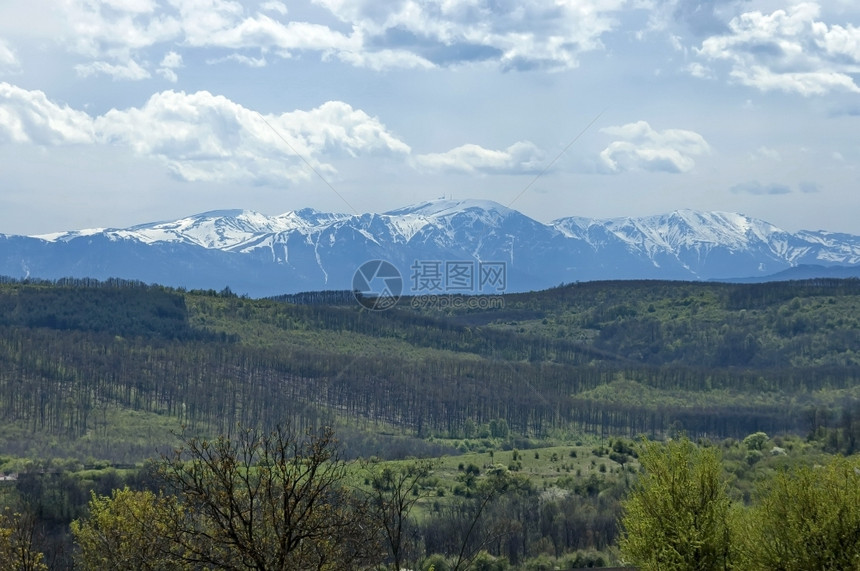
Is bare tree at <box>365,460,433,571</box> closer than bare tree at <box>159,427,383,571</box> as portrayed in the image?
No

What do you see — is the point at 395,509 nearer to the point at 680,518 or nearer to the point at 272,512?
the point at 272,512

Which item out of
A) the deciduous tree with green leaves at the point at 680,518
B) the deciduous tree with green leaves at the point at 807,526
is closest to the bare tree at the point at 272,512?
the deciduous tree with green leaves at the point at 680,518

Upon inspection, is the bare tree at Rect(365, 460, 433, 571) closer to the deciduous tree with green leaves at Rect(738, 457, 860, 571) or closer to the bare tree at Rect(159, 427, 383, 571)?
the bare tree at Rect(159, 427, 383, 571)

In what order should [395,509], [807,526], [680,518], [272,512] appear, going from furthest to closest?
[680,518], [807,526], [395,509], [272,512]

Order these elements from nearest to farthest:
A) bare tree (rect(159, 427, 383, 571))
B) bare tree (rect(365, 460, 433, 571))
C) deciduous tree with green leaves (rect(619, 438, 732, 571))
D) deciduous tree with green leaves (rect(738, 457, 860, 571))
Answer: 1. bare tree (rect(159, 427, 383, 571))
2. bare tree (rect(365, 460, 433, 571))
3. deciduous tree with green leaves (rect(738, 457, 860, 571))
4. deciduous tree with green leaves (rect(619, 438, 732, 571))

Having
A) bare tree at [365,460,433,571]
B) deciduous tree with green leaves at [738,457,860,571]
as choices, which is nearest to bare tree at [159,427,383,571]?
bare tree at [365,460,433,571]

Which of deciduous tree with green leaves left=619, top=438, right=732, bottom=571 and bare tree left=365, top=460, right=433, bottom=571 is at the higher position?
bare tree left=365, top=460, right=433, bottom=571

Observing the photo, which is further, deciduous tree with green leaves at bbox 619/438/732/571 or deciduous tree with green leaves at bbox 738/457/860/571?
deciduous tree with green leaves at bbox 619/438/732/571

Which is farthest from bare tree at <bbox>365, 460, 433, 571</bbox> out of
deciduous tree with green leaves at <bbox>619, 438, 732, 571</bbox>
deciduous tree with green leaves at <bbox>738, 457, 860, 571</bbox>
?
deciduous tree with green leaves at <bbox>738, 457, 860, 571</bbox>

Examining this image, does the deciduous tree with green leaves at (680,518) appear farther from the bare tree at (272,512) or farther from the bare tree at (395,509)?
the bare tree at (272,512)

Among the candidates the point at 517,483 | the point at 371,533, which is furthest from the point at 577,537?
the point at 371,533

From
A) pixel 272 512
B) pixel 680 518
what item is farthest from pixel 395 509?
pixel 680 518

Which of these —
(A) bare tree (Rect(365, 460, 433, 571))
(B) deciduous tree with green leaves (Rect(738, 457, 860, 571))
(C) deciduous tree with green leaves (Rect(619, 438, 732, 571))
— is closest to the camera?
(A) bare tree (Rect(365, 460, 433, 571))

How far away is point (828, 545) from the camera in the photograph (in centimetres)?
4966
